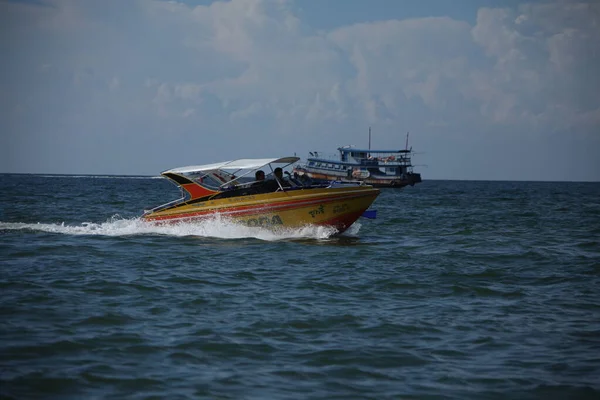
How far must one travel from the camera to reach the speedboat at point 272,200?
1948 cm

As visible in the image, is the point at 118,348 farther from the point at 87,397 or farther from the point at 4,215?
the point at 4,215

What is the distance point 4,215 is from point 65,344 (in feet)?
78.8

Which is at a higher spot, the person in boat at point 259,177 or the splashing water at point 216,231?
the person in boat at point 259,177

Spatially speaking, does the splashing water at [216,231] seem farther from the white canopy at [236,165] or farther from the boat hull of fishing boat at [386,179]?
the boat hull of fishing boat at [386,179]

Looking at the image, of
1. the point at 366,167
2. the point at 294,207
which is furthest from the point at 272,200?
the point at 366,167

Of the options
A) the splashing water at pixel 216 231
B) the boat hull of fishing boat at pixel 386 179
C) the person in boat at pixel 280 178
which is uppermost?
the boat hull of fishing boat at pixel 386 179

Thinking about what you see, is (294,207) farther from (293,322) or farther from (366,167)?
(366,167)

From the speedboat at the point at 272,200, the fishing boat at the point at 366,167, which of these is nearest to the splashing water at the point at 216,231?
the speedboat at the point at 272,200

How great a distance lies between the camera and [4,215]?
29844 mm

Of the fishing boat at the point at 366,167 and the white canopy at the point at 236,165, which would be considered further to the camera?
the fishing boat at the point at 366,167

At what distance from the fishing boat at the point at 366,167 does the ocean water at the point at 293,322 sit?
76.6 meters

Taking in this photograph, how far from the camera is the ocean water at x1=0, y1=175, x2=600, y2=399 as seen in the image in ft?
23.7

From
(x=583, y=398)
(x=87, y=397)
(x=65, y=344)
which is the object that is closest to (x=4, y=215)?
(x=65, y=344)

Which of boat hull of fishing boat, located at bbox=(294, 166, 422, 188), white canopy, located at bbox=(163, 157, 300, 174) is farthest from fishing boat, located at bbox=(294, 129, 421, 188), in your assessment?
white canopy, located at bbox=(163, 157, 300, 174)
